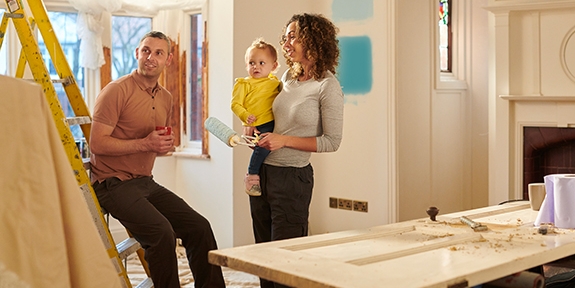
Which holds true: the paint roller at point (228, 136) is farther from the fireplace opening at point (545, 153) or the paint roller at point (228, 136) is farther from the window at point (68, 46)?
the fireplace opening at point (545, 153)

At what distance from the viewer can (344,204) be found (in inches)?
205

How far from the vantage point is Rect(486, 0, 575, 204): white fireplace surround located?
15.4 feet

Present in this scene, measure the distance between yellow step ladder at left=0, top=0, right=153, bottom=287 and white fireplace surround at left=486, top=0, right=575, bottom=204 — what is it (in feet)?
9.64

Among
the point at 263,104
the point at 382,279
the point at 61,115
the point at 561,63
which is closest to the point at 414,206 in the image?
the point at 561,63

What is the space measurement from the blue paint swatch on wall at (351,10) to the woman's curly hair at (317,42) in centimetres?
224

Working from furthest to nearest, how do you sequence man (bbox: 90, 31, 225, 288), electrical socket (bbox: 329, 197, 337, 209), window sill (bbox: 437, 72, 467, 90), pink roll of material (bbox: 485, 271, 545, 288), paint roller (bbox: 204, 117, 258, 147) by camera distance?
1. window sill (bbox: 437, 72, 467, 90)
2. electrical socket (bbox: 329, 197, 337, 209)
3. man (bbox: 90, 31, 225, 288)
4. paint roller (bbox: 204, 117, 258, 147)
5. pink roll of material (bbox: 485, 271, 545, 288)

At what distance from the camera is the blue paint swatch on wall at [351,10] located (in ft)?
16.3

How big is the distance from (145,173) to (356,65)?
2335mm

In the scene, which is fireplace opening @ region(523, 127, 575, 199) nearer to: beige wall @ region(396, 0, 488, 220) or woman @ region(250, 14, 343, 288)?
beige wall @ region(396, 0, 488, 220)

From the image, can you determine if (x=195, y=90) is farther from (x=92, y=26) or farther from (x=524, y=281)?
(x=524, y=281)

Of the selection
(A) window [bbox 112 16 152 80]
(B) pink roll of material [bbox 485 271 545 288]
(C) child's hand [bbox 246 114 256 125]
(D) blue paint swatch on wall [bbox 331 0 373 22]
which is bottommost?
(B) pink roll of material [bbox 485 271 545 288]

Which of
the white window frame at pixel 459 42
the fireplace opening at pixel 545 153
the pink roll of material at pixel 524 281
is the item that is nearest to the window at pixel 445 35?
the white window frame at pixel 459 42

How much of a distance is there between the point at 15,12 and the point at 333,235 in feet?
5.36

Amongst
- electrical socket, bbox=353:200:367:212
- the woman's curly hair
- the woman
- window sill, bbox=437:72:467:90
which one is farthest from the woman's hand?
window sill, bbox=437:72:467:90
